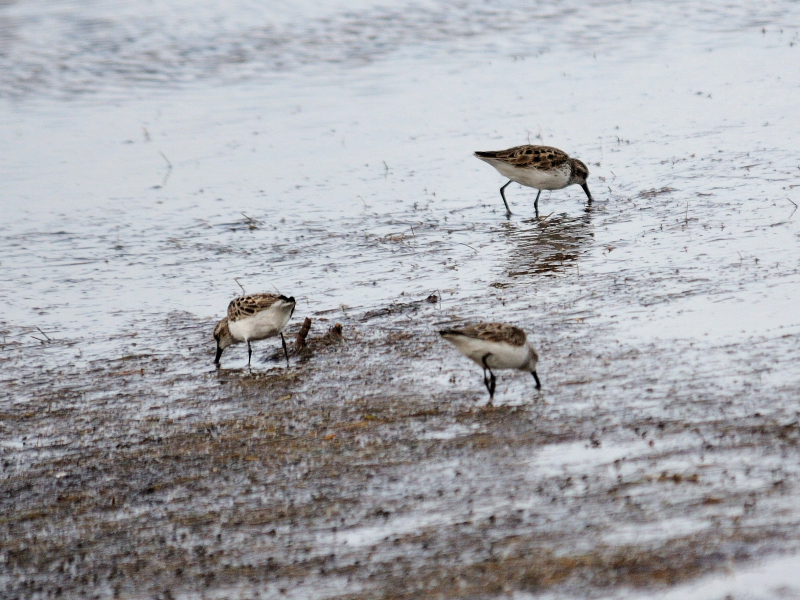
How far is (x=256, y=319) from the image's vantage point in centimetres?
986

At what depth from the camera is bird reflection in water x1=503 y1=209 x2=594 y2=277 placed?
11.9 meters

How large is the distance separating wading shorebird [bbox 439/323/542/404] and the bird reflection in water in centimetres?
356

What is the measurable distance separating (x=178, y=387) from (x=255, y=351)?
149 cm

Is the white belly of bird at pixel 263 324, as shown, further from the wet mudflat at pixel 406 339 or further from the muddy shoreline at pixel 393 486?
the muddy shoreline at pixel 393 486

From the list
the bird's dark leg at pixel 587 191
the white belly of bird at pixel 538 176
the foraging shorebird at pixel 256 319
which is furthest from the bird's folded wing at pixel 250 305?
the bird's dark leg at pixel 587 191

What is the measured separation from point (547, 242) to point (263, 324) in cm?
433

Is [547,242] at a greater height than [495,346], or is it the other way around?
[495,346]

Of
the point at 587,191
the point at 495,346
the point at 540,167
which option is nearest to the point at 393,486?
the point at 495,346

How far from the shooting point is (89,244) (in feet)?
48.0

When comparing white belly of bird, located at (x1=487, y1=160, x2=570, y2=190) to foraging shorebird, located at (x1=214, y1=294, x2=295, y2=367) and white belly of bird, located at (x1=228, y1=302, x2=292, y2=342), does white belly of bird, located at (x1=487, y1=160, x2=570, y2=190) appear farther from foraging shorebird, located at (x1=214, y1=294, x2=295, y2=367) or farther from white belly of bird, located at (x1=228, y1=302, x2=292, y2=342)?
white belly of bird, located at (x1=228, y1=302, x2=292, y2=342)

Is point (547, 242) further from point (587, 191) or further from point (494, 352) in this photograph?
point (494, 352)

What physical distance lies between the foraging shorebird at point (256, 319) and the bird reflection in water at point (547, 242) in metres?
2.85

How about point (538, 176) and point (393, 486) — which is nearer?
point (393, 486)

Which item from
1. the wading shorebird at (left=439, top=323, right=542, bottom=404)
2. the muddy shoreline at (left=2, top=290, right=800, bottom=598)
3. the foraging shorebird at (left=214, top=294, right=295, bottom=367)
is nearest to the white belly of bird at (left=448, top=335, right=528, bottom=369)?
the wading shorebird at (left=439, top=323, right=542, bottom=404)
